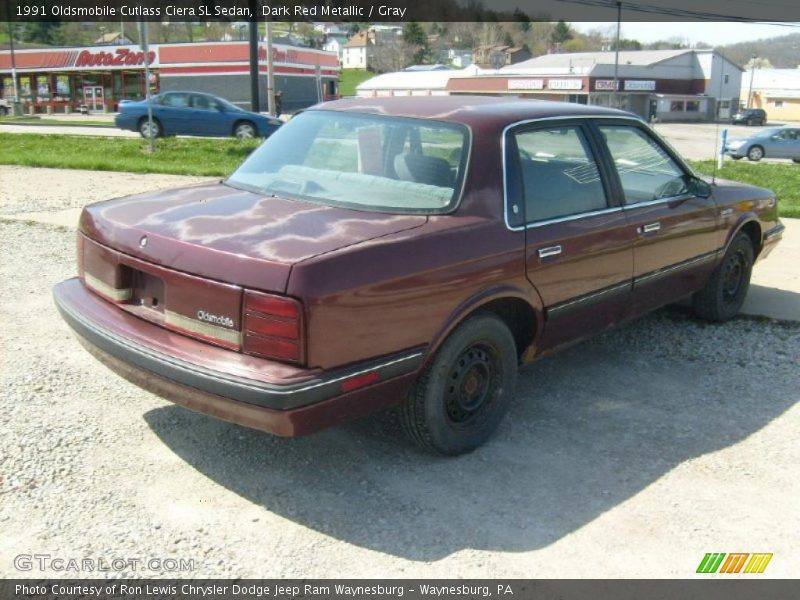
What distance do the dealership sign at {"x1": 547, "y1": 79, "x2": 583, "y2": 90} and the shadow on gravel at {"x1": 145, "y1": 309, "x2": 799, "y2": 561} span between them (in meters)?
63.2

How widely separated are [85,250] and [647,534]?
2912 millimetres

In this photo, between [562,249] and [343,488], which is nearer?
[343,488]

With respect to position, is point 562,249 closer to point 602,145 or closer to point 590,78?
point 602,145

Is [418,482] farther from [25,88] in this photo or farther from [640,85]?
[640,85]

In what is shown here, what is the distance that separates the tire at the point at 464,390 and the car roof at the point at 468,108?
104 centimetres

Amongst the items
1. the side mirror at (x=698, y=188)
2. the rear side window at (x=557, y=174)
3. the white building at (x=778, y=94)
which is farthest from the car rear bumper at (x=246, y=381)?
the white building at (x=778, y=94)

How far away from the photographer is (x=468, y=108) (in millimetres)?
4238

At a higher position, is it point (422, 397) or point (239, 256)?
point (239, 256)

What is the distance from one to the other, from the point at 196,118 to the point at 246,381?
66.0ft

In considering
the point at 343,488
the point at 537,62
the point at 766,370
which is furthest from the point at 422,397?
the point at 537,62

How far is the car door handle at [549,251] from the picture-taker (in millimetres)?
4014

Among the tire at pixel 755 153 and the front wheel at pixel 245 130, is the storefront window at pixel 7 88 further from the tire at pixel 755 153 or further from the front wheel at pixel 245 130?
the tire at pixel 755 153

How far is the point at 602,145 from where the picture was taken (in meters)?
4.61

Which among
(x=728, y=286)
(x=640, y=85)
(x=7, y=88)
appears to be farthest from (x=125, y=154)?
(x=640, y=85)
